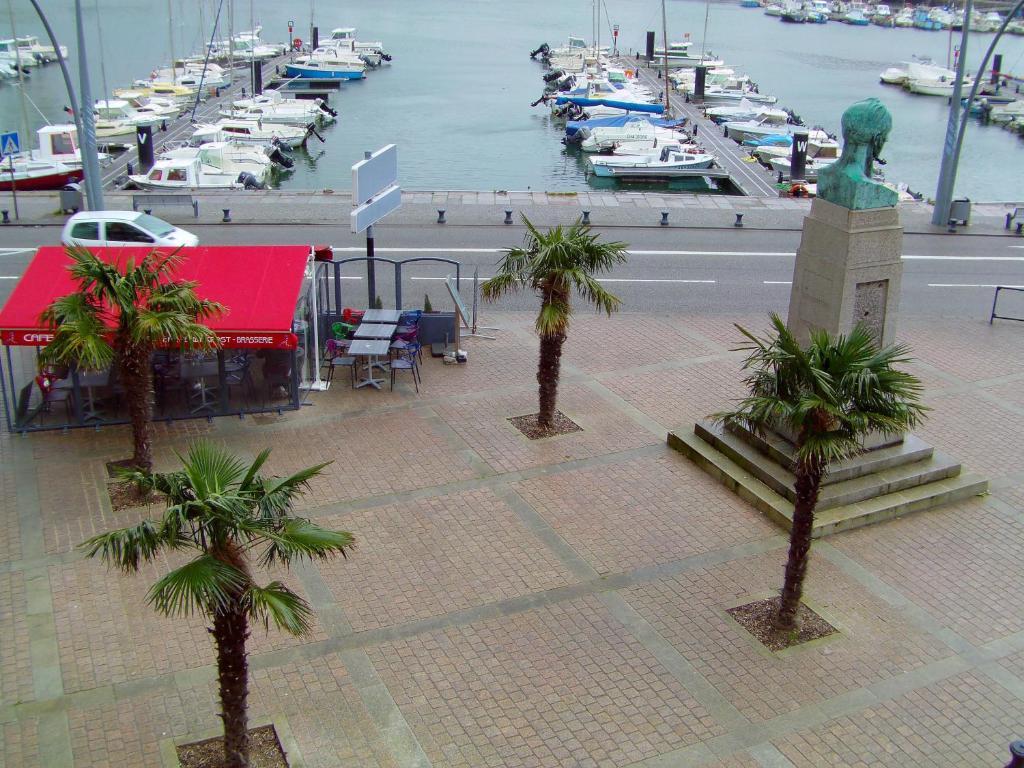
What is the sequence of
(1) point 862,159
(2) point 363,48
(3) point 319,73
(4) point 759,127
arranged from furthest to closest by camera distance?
(2) point 363,48
(3) point 319,73
(4) point 759,127
(1) point 862,159

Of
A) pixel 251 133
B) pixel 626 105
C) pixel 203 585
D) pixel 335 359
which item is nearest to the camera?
pixel 203 585

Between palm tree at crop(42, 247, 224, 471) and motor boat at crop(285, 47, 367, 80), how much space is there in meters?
64.8

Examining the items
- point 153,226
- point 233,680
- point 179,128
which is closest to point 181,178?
point 179,128

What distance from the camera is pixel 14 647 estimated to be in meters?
11.5

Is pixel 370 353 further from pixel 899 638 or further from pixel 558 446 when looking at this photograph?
pixel 899 638

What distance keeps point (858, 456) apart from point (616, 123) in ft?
133

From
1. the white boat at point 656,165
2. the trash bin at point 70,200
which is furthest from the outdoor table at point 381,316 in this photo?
the white boat at point 656,165

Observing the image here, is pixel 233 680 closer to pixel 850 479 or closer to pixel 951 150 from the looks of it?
pixel 850 479

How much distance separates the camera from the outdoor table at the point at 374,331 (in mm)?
18906

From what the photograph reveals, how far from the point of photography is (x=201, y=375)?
17.4 metres

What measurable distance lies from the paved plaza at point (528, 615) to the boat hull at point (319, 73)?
204 feet

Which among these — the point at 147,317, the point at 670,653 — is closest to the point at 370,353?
the point at 147,317

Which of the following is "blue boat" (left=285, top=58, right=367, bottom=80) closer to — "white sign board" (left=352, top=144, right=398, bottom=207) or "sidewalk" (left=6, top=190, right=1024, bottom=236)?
"sidewalk" (left=6, top=190, right=1024, bottom=236)

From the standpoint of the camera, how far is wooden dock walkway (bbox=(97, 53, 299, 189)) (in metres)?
40.2
